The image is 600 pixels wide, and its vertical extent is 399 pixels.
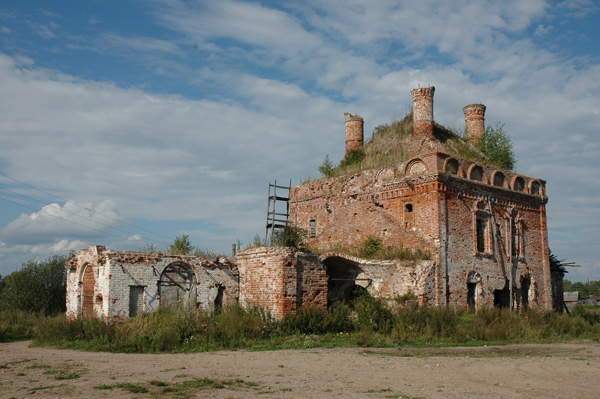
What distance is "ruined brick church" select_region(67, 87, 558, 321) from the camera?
58.6ft

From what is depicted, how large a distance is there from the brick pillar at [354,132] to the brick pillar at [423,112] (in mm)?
3691

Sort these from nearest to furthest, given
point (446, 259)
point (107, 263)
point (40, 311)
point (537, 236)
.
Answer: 1. point (107, 263)
2. point (446, 259)
3. point (537, 236)
4. point (40, 311)

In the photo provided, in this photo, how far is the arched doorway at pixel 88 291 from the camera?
1911 centimetres

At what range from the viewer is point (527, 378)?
10.2 metres

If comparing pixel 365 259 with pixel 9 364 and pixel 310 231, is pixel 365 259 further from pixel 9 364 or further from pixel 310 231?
pixel 9 364

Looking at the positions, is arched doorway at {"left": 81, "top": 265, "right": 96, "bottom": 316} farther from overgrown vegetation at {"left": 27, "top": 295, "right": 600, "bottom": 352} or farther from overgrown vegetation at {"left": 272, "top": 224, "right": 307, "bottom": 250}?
overgrown vegetation at {"left": 272, "top": 224, "right": 307, "bottom": 250}

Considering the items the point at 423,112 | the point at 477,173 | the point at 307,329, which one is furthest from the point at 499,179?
the point at 307,329

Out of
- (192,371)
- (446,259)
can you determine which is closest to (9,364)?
(192,371)

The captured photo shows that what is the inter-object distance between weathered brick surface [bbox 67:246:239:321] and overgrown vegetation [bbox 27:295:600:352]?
1.29m

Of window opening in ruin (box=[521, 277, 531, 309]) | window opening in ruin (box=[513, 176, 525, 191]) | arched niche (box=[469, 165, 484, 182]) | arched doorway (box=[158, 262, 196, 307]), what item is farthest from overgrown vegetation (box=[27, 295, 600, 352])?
window opening in ruin (box=[513, 176, 525, 191])

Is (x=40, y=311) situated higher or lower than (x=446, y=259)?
lower

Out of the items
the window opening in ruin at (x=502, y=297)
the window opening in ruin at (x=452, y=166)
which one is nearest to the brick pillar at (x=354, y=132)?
the window opening in ruin at (x=452, y=166)

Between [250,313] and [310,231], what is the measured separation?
830cm

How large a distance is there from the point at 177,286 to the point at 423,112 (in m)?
13.1
